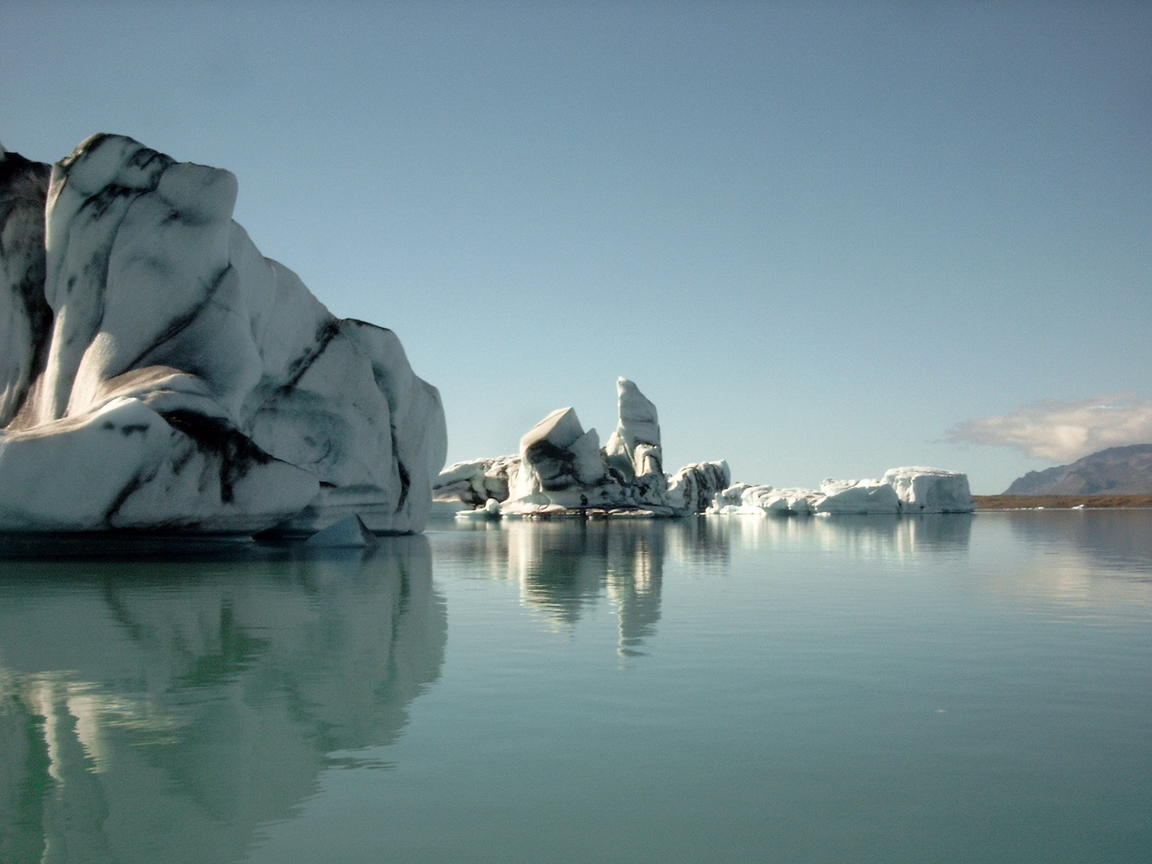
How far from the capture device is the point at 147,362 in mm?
15938

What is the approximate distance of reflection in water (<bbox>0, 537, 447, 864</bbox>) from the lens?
11.4ft

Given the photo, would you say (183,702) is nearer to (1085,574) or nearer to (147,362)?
(147,362)

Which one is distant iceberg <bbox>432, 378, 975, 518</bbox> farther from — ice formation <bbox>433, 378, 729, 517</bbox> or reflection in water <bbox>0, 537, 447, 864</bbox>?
reflection in water <bbox>0, 537, 447, 864</bbox>

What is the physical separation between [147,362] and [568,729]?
1317cm

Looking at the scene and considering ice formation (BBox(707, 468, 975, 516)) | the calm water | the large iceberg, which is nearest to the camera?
the calm water

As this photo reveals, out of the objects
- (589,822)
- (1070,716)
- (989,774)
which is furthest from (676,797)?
Result: (1070,716)

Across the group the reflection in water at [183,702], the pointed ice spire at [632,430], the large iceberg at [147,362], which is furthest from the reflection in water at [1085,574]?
the pointed ice spire at [632,430]

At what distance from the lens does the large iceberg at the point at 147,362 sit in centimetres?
1339

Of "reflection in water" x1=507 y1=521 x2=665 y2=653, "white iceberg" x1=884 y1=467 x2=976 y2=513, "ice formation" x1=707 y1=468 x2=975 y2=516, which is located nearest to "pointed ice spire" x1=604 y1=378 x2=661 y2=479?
"ice formation" x1=707 y1=468 x2=975 y2=516

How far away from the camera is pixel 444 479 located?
6731 cm

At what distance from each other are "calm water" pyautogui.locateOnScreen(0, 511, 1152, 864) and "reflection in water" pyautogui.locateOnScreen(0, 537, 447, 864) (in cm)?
2

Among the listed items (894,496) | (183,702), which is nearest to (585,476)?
(894,496)

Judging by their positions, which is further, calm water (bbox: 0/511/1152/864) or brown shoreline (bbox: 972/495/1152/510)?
brown shoreline (bbox: 972/495/1152/510)

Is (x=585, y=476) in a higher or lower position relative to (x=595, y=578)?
higher
